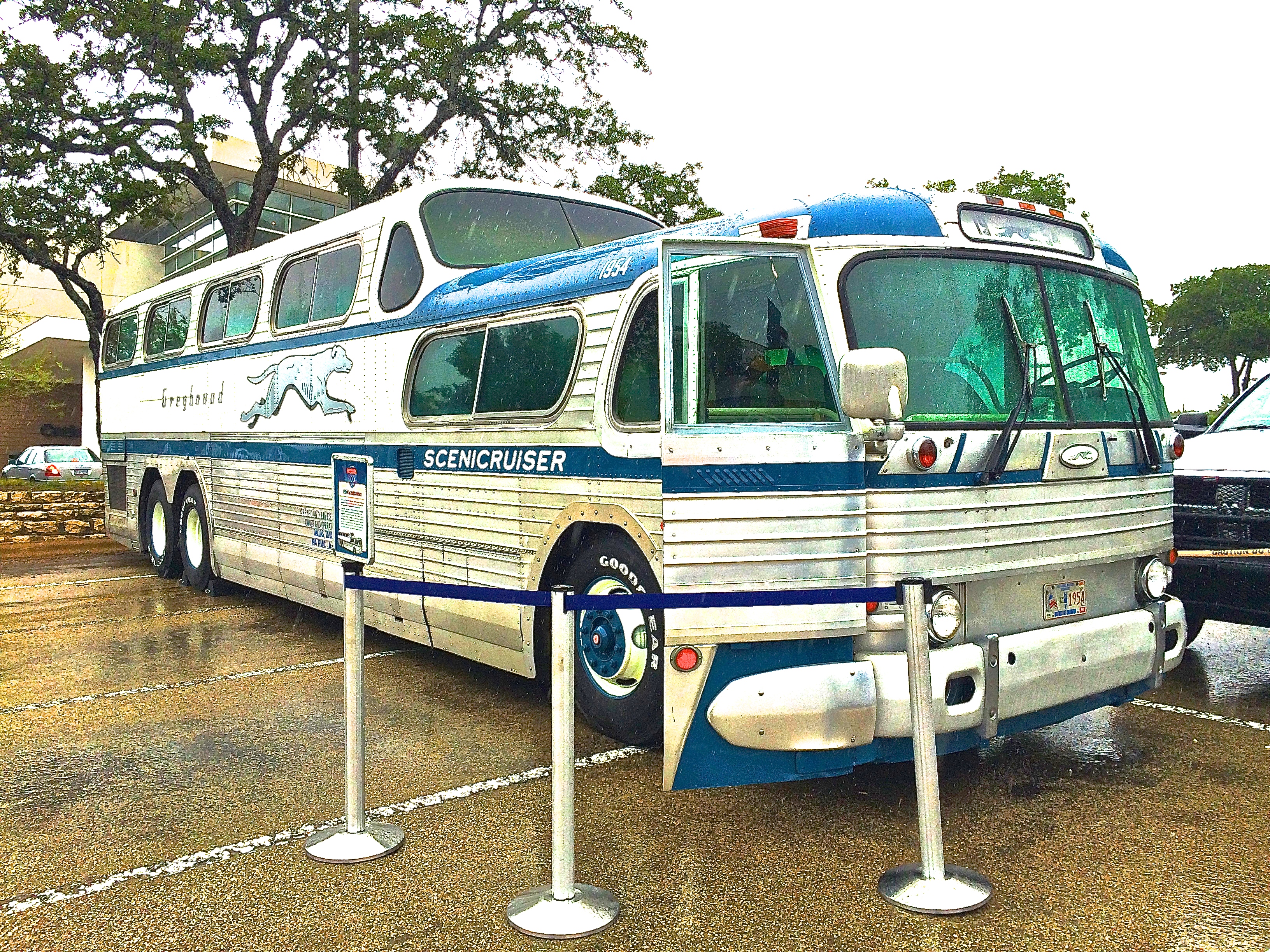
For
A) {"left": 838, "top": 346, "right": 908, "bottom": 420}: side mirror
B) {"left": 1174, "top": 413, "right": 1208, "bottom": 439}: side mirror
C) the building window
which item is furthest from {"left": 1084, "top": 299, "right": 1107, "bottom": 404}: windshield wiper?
the building window

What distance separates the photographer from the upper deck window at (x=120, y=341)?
1262 centimetres

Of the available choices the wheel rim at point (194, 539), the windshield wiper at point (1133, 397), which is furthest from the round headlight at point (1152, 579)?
the wheel rim at point (194, 539)

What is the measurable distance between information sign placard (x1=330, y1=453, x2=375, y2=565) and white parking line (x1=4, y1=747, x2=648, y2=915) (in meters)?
1.15

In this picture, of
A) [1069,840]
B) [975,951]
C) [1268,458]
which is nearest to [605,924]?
[975,951]

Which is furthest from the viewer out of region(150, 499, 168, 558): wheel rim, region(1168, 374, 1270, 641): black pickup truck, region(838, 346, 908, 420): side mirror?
region(150, 499, 168, 558): wheel rim

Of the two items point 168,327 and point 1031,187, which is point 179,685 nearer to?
point 168,327

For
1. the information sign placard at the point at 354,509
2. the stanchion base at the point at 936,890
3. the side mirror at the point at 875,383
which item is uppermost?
the side mirror at the point at 875,383

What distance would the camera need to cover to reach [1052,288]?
4852 mm

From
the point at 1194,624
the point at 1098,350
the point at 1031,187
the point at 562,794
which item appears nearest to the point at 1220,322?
the point at 1031,187

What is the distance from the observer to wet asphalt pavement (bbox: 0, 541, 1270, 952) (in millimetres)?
3635

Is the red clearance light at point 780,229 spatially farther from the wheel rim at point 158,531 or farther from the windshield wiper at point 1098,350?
the wheel rim at point 158,531

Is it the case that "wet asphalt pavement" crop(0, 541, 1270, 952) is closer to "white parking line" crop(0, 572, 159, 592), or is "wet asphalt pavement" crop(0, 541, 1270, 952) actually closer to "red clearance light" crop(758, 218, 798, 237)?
"red clearance light" crop(758, 218, 798, 237)

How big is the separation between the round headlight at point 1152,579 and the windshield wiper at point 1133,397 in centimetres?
47

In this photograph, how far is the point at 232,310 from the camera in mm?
10016
